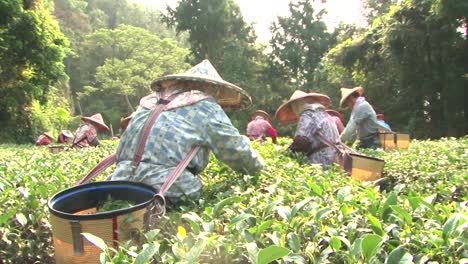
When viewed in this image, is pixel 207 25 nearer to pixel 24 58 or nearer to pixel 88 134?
pixel 24 58

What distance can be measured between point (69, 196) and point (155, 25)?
56.6 metres

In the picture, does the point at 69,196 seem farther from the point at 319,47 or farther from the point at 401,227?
the point at 319,47

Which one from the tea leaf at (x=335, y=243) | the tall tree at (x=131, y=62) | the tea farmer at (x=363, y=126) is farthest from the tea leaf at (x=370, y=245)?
the tall tree at (x=131, y=62)

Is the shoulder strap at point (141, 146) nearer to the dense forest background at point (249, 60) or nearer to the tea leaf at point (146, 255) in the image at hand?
the tea leaf at point (146, 255)

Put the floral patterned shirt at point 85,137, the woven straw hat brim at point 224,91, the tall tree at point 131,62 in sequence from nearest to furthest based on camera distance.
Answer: the woven straw hat brim at point 224,91, the floral patterned shirt at point 85,137, the tall tree at point 131,62

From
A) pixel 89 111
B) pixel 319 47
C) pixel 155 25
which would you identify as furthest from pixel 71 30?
pixel 319 47

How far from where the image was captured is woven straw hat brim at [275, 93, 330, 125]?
5455 mm

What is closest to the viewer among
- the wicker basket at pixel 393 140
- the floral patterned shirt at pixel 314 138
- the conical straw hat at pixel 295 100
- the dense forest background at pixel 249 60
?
the floral patterned shirt at pixel 314 138

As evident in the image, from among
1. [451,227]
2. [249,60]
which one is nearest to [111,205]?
[451,227]

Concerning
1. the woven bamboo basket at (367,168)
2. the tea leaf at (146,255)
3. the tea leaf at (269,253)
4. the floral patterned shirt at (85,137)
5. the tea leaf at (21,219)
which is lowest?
the floral patterned shirt at (85,137)

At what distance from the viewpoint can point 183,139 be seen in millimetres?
2844

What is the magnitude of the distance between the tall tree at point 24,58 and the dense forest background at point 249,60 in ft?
0.13

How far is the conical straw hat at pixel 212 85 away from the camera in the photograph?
311 cm

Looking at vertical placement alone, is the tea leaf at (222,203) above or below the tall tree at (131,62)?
below
